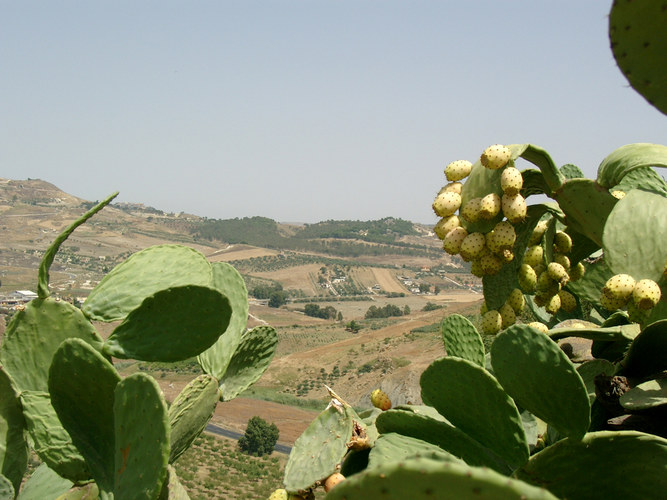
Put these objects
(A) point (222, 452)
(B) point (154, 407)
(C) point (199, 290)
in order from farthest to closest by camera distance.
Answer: (A) point (222, 452), (C) point (199, 290), (B) point (154, 407)

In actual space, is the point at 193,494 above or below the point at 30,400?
below

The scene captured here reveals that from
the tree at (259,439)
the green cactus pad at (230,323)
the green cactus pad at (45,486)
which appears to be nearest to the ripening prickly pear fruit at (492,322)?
the green cactus pad at (230,323)

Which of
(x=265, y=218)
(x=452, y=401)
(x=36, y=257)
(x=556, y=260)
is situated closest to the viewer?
(x=452, y=401)

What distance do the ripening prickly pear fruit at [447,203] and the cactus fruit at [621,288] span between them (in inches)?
16.7

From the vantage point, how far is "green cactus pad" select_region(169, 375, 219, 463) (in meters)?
1.56

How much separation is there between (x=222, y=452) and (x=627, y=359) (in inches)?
1331

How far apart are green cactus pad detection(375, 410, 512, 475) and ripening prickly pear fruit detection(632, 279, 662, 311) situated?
472 mm

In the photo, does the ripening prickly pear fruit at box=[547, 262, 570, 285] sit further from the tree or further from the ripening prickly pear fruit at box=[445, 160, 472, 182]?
the tree

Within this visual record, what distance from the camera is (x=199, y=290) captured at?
1459 millimetres

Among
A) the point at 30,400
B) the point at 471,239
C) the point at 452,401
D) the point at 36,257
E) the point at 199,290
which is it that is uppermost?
the point at 471,239

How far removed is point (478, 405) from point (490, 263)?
56 cm

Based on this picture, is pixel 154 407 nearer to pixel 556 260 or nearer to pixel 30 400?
pixel 30 400

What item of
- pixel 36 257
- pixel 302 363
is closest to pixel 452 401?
pixel 302 363

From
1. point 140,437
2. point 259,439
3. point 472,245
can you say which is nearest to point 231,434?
point 259,439
